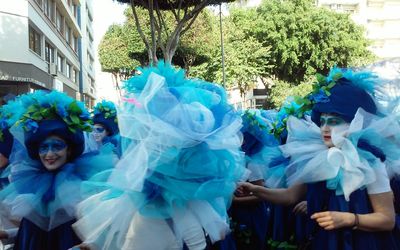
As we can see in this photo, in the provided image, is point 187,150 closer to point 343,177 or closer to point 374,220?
point 343,177

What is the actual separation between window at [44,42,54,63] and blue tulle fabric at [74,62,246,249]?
2563cm

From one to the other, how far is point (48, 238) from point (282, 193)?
150 centimetres

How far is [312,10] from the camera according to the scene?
1278 inches

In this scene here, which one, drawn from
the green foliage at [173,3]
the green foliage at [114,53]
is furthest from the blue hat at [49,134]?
the green foliage at [114,53]

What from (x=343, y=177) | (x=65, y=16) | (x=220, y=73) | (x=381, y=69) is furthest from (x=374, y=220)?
(x=65, y=16)

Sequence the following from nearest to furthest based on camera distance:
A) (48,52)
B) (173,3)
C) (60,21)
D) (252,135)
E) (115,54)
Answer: (252,135)
(173,3)
(48,52)
(60,21)
(115,54)

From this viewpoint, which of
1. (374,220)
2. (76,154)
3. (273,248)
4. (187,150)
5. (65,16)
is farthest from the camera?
(65,16)

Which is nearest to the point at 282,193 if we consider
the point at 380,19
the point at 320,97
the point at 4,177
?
Result: the point at 320,97

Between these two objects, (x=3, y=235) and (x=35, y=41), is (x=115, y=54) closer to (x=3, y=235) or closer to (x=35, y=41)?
(x=35, y=41)

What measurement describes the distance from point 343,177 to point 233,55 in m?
25.2

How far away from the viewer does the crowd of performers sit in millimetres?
2174

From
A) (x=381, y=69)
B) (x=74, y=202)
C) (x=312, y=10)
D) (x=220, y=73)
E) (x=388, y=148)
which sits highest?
(x=312, y=10)

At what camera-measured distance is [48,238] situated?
2.88 m

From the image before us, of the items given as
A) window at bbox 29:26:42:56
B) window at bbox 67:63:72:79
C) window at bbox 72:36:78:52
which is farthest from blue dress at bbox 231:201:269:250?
window at bbox 72:36:78:52
